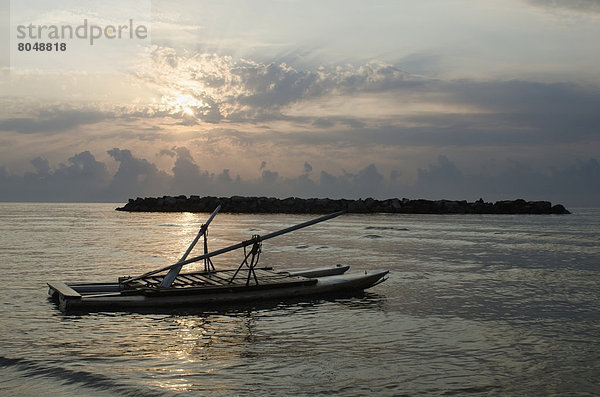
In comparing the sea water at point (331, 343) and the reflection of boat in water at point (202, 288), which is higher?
the reflection of boat in water at point (202, 288)

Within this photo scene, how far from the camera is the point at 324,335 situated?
11.5 m

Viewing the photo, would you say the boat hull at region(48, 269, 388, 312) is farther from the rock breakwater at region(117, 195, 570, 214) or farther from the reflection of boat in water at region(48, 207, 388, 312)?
the rock breakwater at region(117, 195, 570, 214)

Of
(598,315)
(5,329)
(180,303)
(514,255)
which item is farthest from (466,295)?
(514,255)

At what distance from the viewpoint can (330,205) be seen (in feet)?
298

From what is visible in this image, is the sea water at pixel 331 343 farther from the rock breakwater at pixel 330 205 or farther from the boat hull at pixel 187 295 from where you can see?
the rock breakwater at pixel 330 205

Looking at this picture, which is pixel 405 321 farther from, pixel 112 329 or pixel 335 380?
pixel 112 329

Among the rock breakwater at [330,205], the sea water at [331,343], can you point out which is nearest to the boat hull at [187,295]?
the sea water at [331,343]

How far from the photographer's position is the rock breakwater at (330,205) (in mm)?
92938

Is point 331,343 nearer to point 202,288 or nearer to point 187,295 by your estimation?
point 202,288

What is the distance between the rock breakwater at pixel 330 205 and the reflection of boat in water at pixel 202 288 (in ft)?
241

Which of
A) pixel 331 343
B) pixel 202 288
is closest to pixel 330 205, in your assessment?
pixel 202 288

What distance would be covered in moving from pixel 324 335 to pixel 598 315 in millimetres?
7523

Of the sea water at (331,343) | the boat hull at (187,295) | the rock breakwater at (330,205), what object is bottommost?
the sea water at (331,343)

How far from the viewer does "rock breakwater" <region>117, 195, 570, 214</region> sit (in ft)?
305
